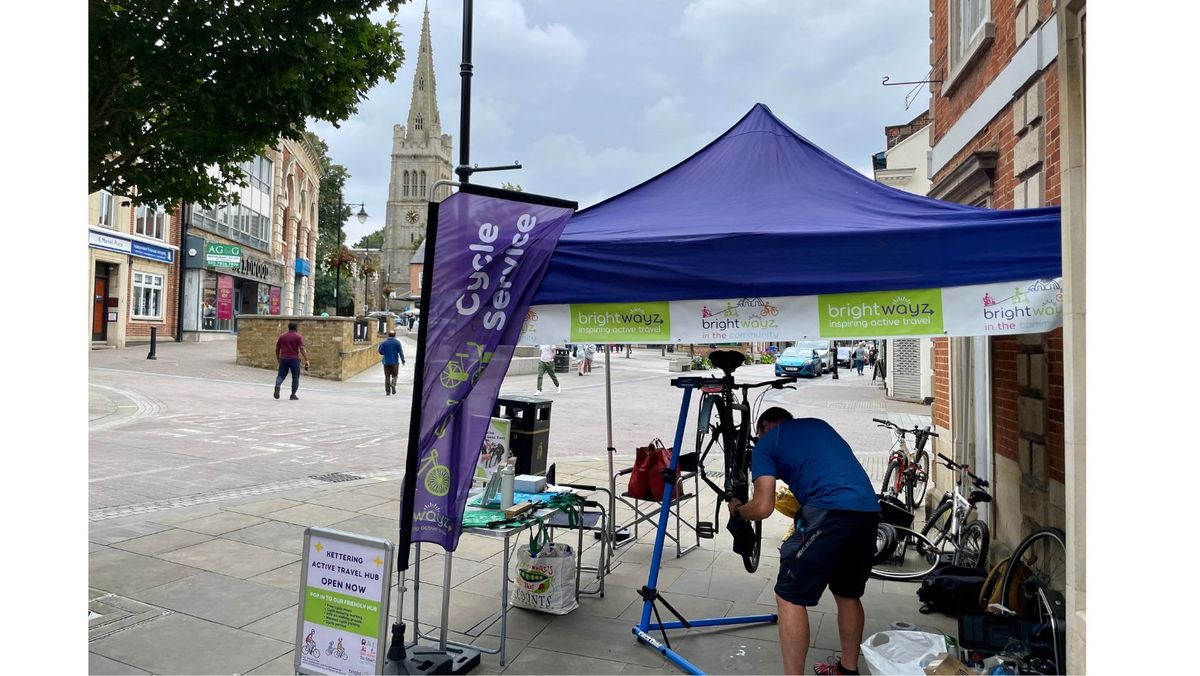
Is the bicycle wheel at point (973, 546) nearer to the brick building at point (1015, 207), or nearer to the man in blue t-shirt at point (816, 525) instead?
the brick building at point (1015, 207)

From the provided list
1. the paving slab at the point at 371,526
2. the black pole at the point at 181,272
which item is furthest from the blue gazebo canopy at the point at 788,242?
the black pole at the point at 181,272

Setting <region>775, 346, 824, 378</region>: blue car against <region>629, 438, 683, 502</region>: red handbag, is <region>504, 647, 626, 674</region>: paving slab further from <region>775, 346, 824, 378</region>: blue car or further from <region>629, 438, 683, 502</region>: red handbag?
<region>775, 346, 824, 378</region>: blue car

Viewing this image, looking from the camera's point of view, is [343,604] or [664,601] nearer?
[343,604]

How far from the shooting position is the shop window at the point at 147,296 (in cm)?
2936

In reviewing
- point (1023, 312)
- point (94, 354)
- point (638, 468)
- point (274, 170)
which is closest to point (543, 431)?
point (638, 468)

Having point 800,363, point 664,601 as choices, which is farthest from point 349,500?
point 800,363

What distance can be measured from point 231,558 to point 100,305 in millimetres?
26447

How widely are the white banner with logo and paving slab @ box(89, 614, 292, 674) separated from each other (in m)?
2.45

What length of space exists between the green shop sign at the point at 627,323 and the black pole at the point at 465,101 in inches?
133

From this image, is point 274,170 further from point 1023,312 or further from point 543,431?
point 1023,312

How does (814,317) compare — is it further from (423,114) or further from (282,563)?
(423,114)

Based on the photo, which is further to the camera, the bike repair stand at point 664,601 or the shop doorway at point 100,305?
the shop doorway at point 100,305

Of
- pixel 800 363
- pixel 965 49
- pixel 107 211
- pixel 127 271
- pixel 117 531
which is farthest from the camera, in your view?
pixel 800 363

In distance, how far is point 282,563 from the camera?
6066 mm
